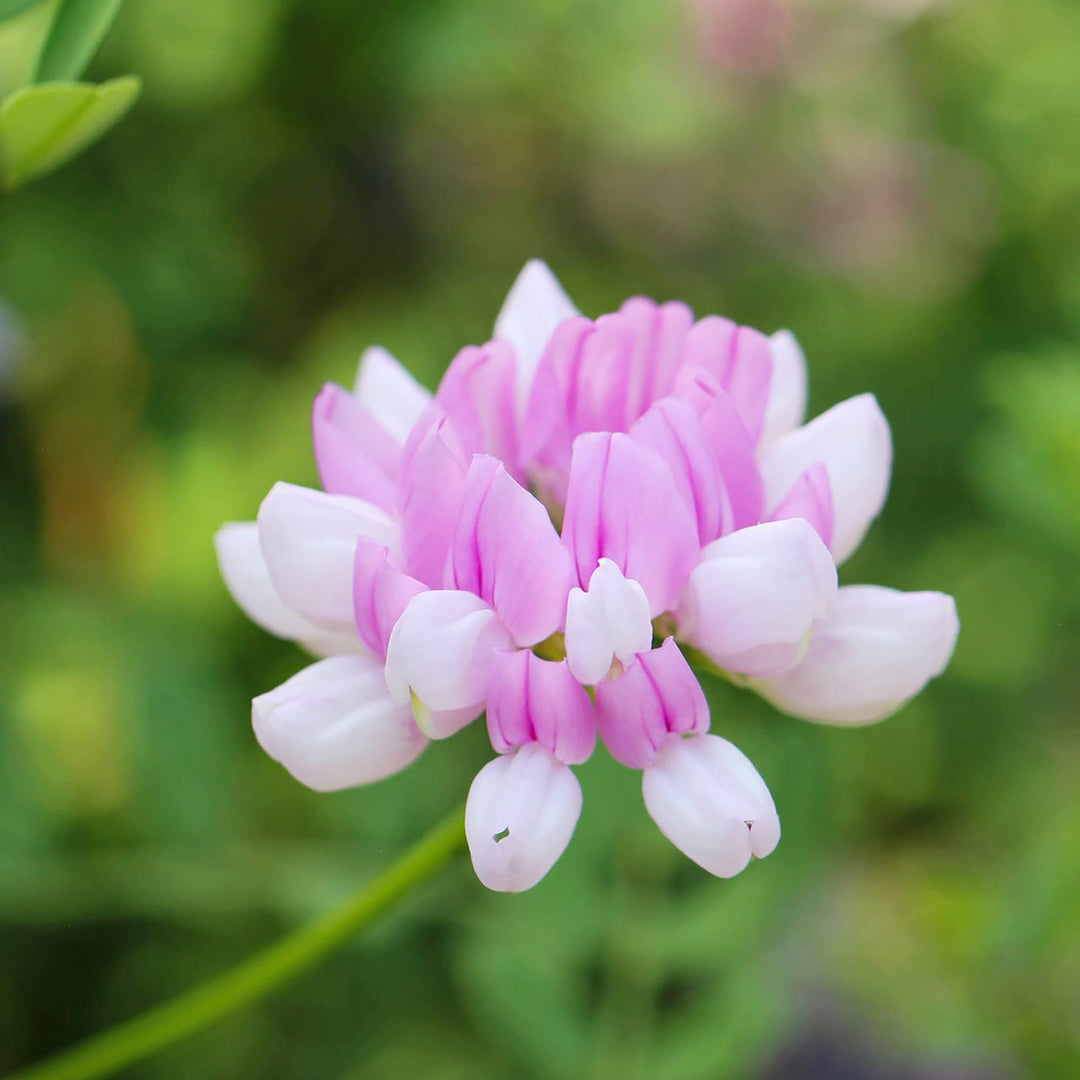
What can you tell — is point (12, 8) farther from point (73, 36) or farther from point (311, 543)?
point (311, 543)

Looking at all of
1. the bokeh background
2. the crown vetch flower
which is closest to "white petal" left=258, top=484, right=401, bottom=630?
the crown vetch flower

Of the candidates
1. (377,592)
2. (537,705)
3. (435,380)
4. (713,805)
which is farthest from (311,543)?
(435,380)

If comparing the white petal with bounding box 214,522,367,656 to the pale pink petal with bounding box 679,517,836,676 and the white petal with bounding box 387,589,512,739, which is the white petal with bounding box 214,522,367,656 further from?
the pale pink petal with bounding box 679,517,836,676

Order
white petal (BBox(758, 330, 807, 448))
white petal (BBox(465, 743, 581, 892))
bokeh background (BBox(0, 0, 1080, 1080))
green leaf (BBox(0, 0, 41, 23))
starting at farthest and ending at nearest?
bokeh background (BBox(0, 0, 1080, 1080)), white petal (BBox(758, 330, 807, 448)), green leaf (BBox(0, 0, 41, 23)), white petal (BBox(465, 743, 581, 892))

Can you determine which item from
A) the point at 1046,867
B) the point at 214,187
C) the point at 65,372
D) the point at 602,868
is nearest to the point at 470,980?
the point at 602,868

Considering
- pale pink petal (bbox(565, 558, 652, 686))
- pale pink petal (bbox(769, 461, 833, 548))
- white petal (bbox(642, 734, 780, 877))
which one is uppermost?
pale pink petal (bbox(565, 558, 652, 686))

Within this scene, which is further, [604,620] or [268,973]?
[268,973]

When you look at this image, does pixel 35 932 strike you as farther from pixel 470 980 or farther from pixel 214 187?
pixel 214 187
